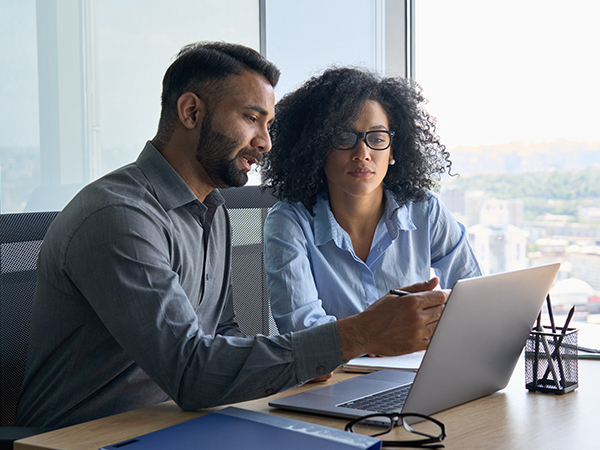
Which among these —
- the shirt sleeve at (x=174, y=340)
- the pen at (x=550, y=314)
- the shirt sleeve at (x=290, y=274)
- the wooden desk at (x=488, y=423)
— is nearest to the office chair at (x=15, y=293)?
the shirt sleeve at (x=174, y=340)

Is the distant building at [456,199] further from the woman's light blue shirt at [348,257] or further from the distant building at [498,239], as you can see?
the woman's light blue shirt at [348,257]

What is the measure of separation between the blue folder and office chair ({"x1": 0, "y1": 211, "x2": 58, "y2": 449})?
1.53ft

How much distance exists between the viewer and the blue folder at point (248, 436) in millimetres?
766

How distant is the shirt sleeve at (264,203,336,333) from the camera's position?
1.51 m

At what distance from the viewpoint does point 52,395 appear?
3.76 ft

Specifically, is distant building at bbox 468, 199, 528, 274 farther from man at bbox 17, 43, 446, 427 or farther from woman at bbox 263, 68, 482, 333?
man at bbox 17, 43, 446, 427

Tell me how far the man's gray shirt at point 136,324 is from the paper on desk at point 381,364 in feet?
0.85

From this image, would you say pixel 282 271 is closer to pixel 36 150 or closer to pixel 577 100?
pixel 36 150

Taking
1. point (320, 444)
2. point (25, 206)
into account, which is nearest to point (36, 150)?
point (25, 206)

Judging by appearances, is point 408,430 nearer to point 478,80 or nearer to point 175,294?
point 175,294

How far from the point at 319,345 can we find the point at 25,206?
42.4 inches

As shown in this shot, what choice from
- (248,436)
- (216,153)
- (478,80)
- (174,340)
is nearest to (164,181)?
(216,153)

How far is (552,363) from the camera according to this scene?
3.63 feet

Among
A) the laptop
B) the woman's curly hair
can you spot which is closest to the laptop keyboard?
the laptop
